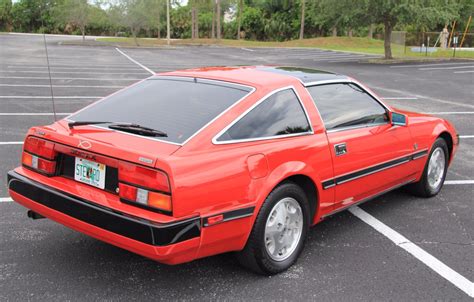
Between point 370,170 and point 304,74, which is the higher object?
point 304,74

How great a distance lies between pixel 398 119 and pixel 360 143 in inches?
26.0

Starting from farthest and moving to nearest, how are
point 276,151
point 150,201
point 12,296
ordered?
point 276,151 → point 12,296 → point 150,201

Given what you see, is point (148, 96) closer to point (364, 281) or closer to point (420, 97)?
point (364, 281)

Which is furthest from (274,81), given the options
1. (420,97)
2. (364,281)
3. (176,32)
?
(176,32)

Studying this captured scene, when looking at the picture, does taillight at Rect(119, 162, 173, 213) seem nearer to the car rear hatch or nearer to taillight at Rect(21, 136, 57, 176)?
the car rear hatch

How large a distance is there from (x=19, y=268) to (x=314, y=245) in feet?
7.38

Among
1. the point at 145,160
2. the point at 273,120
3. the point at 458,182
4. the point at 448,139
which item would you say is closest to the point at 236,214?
the point at 145,160

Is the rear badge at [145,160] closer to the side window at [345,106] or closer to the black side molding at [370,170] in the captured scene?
the black side molding at [370,170]

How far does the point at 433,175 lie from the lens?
5.25m

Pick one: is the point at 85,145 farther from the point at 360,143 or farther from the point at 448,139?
the point at 448,139

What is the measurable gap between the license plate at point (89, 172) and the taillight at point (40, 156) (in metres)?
0.22

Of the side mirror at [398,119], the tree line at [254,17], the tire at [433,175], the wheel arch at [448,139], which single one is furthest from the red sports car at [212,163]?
the tree line at [254,17]

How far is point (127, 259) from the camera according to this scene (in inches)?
143

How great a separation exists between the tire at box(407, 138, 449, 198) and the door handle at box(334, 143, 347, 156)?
1.57 meters
